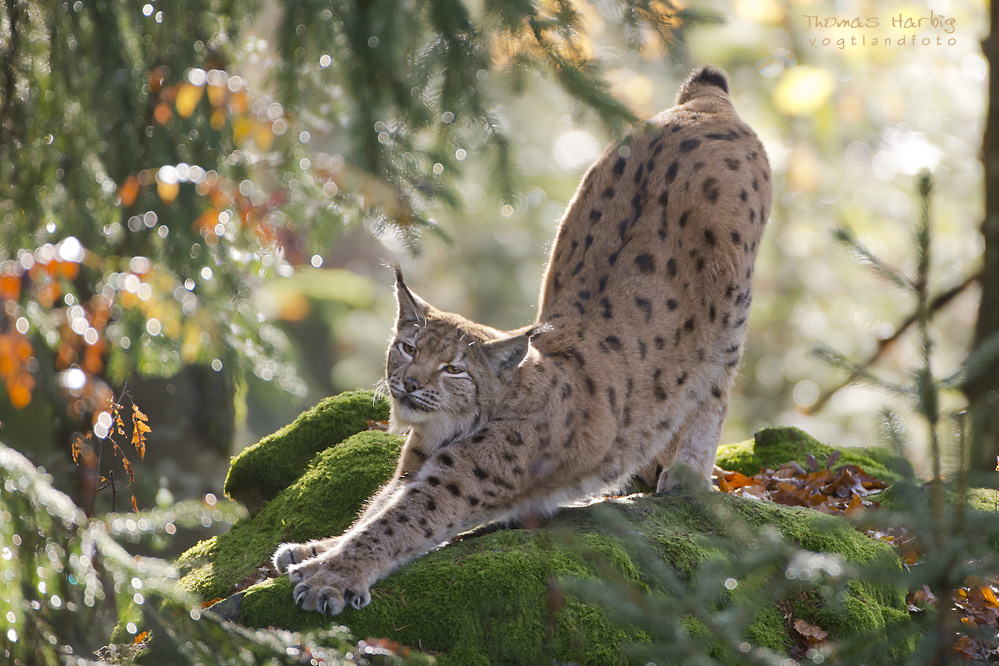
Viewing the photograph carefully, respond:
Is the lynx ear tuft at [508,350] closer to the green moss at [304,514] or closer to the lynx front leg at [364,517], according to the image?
the lynx front leg at [364,517]

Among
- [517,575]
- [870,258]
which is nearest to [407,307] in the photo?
[517,575]

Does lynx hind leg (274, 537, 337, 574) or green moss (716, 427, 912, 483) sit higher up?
green moss (716, 427, 912, 483)

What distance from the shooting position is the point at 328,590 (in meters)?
3.87

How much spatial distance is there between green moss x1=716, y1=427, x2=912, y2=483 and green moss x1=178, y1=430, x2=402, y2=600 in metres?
2.82

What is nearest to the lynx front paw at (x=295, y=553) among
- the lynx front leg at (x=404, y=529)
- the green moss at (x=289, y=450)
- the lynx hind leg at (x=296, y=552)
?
the lynx hind leg at (x=296, y=552)

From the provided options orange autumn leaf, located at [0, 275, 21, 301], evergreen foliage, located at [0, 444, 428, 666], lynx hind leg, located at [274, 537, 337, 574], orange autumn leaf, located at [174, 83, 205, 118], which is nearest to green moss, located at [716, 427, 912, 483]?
lynx hind leg, located at [274, 537, 337, 574]

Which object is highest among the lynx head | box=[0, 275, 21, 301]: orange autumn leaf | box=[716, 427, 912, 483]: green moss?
box=[0, 275, 21, 301]: orange autumn leaf

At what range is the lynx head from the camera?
4777 millimetres

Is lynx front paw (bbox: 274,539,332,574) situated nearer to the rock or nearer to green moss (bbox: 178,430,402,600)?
the rock

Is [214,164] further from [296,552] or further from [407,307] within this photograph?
[296,552]

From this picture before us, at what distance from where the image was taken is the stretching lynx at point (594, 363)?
4.47 metres

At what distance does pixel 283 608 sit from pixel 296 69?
2497 millimetres

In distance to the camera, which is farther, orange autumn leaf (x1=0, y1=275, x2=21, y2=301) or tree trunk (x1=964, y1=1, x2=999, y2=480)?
tree trunk (x1=964, y1=1, x2=999, y2=480)

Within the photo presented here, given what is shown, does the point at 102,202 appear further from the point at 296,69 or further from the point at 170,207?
the point at 296,69
